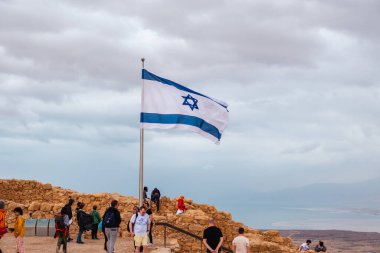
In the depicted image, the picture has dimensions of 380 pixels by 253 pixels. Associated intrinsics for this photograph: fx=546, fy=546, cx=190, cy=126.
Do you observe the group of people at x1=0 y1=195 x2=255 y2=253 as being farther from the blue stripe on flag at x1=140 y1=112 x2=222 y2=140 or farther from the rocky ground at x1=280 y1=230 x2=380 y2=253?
the rocky ground at x1=280 y1=230 x2=380 y2=253

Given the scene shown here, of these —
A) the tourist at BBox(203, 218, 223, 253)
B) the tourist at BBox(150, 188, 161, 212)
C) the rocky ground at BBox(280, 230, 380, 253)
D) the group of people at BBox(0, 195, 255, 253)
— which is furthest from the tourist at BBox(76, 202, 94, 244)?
the rocky ground at BBox(280, 230, 380, 253)

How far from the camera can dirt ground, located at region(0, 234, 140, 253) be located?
1916cm

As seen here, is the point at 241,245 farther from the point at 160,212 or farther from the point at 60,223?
the point at 160,212

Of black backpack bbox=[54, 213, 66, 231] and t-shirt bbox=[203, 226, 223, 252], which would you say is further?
black backpack bbox=[54, 213, 66, 231]

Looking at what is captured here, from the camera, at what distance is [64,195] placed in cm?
3136

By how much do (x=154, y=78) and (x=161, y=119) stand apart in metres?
1.55

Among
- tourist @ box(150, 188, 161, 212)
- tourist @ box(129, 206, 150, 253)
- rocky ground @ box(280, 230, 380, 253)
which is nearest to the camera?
tourist @ box(129, 206, 150, 253)

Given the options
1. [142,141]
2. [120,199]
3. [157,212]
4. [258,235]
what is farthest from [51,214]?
[258,235]

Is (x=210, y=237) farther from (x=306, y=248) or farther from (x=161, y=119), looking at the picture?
(x=306, y=248)

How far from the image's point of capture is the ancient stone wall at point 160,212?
2403 cm

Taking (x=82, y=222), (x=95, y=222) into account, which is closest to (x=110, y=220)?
(x=82, y=222)

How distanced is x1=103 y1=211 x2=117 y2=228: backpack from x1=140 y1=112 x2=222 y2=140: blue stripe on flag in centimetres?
395

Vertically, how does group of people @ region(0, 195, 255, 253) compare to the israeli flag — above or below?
below

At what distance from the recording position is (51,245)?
66.3ft
